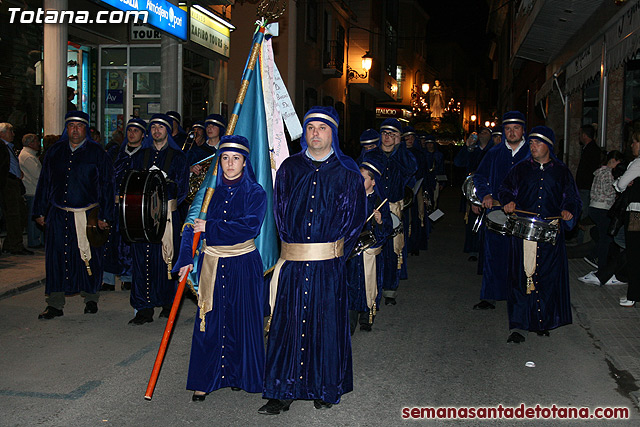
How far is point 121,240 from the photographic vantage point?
903 centimetres

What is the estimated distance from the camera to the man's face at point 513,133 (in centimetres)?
859

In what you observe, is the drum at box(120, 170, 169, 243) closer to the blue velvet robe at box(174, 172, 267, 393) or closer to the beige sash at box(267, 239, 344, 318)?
the blue velvet robe at box(174, 172, 267, 393)

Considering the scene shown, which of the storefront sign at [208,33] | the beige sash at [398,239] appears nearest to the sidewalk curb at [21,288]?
the beige sash at [398,239]

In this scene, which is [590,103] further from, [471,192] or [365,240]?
[365,240]

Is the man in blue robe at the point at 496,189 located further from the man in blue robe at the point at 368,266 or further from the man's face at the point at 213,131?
the man's face at the point at 213,131

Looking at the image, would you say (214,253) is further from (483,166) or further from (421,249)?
(421,249)

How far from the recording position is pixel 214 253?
5426 mm

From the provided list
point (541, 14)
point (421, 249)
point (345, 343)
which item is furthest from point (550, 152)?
point (541, 14)

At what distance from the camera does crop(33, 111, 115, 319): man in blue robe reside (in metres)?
7.98

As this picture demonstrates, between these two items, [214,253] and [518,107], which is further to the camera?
[518,107]

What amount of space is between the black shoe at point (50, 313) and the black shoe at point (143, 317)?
2.95 ft

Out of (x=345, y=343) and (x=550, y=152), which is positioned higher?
(x=550, y=152)

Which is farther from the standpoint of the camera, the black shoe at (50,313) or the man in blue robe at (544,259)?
the black shoe at (50,313)

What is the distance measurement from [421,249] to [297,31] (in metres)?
14.5
